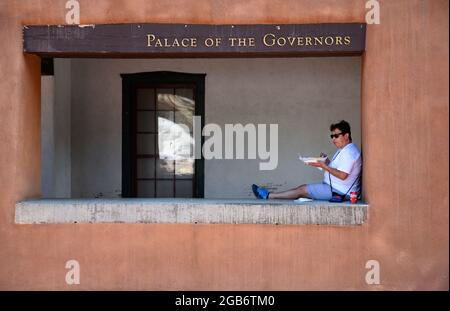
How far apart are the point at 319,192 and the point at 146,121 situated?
3891 millimetres

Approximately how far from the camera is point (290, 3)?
5.89 meters

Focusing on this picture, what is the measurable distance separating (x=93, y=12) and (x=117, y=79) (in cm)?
349

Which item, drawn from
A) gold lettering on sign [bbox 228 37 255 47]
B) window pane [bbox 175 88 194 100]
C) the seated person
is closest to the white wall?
window pane [bbox 175 88 194 100]

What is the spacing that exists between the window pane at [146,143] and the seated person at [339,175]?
337 centimetres

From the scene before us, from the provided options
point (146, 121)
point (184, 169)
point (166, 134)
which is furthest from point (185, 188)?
point (146, 121)

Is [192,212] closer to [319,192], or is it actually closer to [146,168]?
[319,192]

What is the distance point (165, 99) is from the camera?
9477mm

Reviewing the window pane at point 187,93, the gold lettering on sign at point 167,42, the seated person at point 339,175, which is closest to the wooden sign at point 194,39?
the gold lettering on sign at point 167,42

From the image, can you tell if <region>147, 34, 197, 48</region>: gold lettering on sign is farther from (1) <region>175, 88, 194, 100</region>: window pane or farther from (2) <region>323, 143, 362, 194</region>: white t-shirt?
(1) <region>175, 88, 194, 100</region>: window pane

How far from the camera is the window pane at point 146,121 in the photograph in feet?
31.3

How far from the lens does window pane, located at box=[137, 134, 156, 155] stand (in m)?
9.56

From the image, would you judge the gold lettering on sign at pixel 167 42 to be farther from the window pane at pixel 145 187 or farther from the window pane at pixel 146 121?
the window pane at pixel 145 187

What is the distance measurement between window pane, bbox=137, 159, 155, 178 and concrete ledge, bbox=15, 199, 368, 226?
3.54 m
